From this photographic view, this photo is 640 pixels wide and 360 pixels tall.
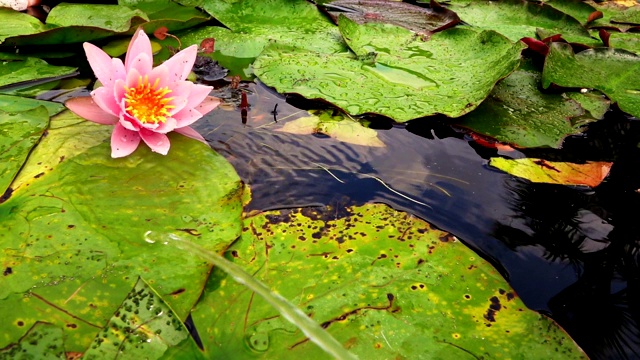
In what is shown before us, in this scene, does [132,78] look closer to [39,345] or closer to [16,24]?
[39,345]

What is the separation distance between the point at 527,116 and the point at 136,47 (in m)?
1.79

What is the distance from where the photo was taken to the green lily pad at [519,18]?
3250 mm

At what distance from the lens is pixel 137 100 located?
1.74 meters

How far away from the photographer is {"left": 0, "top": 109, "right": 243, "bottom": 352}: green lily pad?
1.24m

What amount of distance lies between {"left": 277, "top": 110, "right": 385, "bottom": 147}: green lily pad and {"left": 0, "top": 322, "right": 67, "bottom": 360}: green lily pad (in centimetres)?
123

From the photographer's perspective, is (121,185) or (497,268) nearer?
(497,268)

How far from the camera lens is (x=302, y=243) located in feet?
4.95

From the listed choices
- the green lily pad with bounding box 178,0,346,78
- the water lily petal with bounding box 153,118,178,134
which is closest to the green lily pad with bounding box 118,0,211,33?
the green lily pad with bounding box 178,0,346,78

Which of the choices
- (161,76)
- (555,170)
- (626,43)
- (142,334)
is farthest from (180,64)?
(626,43)

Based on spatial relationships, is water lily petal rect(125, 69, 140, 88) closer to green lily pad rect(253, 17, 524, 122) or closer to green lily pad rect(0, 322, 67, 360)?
green lily pad rect(253, 17, 524, 122)

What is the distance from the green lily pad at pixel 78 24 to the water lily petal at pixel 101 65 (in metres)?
0.77

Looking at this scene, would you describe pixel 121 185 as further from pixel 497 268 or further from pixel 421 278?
pixel 497 268

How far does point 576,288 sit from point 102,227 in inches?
57.8

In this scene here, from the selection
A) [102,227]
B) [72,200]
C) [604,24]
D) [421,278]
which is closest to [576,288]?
[421,278]
